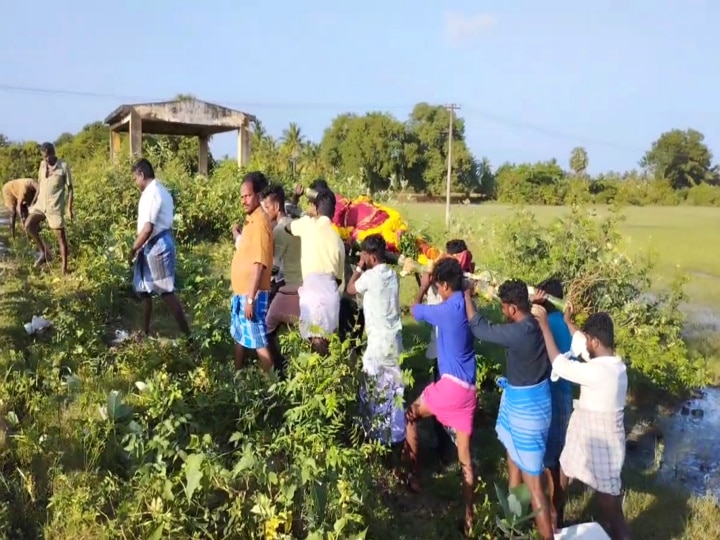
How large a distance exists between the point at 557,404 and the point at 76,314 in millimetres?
4220

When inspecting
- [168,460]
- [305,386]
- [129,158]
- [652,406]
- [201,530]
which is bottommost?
[652,406]

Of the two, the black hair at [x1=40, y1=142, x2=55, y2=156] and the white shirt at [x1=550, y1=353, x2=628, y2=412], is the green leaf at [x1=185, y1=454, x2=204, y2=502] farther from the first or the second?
the black hair at [x1=40, y1=142, x2=55, y2=156]

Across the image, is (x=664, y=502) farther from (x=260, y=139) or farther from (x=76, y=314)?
(x=260, y=139)

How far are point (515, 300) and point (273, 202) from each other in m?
2.16

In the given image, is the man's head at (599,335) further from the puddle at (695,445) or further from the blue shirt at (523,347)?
the puddle at (695,445)

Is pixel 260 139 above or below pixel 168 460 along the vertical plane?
above

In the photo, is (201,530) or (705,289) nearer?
(201,530)

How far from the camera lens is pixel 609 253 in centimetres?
799

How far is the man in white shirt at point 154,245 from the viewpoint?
18.4 ft

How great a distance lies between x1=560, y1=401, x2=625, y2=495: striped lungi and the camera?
3.69 meters

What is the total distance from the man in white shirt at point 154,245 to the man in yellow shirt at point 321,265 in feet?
4.36

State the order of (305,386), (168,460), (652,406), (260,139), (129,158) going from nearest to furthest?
(168,460) < (305,386) < (652,406) < (129,158) < (260,139)

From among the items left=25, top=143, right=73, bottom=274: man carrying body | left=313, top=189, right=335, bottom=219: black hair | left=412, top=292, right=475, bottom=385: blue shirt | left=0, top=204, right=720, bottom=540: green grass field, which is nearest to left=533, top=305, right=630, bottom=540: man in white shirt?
left=412, top=292, right=475, bottom=385: blue shirt

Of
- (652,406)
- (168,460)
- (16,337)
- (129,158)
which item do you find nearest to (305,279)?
(168,460)
